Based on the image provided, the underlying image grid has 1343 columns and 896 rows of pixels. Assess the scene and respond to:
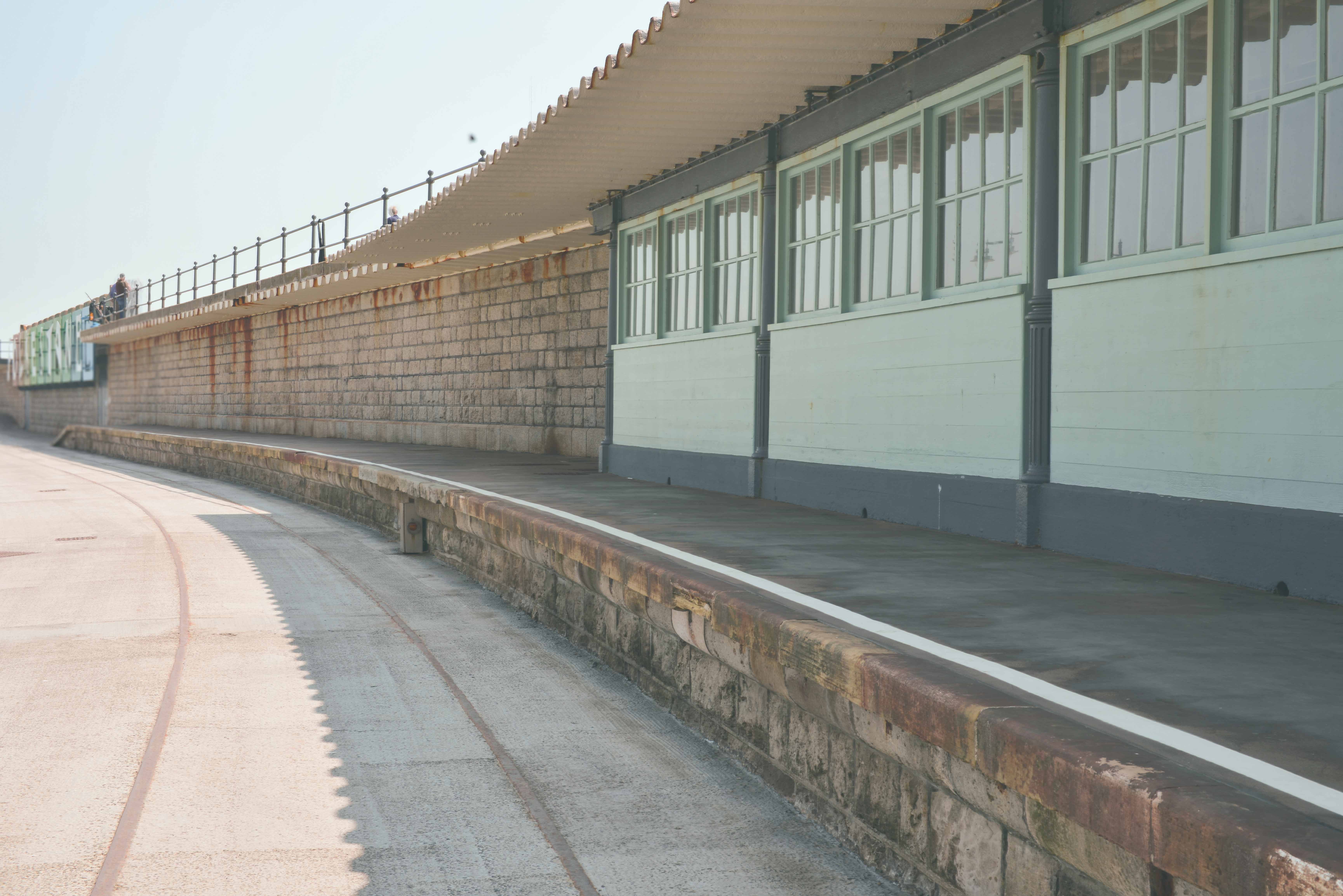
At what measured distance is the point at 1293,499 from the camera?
5160 mm

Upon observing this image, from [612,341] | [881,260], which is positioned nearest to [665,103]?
[881,260]

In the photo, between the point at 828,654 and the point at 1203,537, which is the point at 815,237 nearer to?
the point at 1203,537

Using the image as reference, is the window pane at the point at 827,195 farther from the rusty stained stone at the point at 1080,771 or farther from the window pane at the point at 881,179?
the rusty stained stone at the point at 1080,771

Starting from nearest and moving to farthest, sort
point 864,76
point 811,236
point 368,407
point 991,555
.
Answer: point 991,555 → point 864,76 → point 811,236 → point 368,407

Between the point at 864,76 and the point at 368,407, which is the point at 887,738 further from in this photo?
the point at 368,407

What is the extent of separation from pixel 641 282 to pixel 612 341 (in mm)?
1026

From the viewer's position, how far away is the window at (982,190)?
7.29m

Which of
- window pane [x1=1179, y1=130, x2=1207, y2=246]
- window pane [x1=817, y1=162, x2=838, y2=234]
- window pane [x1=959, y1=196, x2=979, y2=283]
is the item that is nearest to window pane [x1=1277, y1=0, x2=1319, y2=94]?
window pane [x1=1179, y1=130, x2=1207, y2=246]

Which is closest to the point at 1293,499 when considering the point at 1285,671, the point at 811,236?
the point at 1285,671

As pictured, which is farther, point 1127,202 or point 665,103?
point 665,103

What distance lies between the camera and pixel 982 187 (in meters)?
7.59

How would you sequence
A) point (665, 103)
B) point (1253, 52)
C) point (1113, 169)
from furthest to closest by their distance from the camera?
1. point (665, 103)
2. point (1113, 169)
3. point (1253, 52)

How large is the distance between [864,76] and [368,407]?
19.1 metres

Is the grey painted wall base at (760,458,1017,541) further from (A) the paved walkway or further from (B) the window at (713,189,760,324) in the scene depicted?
(B) the window at (713,189,760,324)
